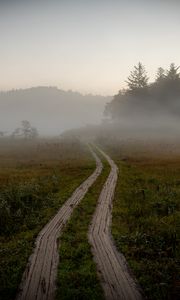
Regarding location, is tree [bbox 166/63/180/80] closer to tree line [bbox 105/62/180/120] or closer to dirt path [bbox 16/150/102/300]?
tree line [bbox 105/62/180/120]

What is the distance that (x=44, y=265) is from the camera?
12.0 metres

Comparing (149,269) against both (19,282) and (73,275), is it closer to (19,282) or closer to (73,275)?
(73,275)

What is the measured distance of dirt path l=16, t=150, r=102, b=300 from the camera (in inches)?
401

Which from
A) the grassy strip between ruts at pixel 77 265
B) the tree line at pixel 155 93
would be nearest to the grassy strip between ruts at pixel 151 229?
the grassy strip between ruts at pixel 77 265

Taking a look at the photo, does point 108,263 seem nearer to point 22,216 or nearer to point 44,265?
point 44,265

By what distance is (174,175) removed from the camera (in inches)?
1197

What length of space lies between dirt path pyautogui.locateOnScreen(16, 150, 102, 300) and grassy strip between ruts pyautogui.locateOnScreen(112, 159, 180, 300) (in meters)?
2.73

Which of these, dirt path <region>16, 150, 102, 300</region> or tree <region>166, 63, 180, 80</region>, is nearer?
dirt path <region>16, 150, 102, 300</region>

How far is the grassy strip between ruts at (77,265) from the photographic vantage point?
1001 cm

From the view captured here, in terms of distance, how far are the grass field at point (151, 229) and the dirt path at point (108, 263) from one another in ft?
1.04

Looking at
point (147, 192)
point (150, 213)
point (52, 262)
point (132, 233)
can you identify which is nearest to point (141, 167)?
point (147, 192)

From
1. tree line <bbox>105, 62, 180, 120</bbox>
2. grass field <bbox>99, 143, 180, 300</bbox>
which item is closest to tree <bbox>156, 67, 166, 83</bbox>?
tree line <bbox>105, 62, 180, 120</bbox>

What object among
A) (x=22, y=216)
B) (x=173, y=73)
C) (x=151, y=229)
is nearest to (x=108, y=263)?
(x=151, y=229)

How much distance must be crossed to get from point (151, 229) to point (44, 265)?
5863 millimetres
